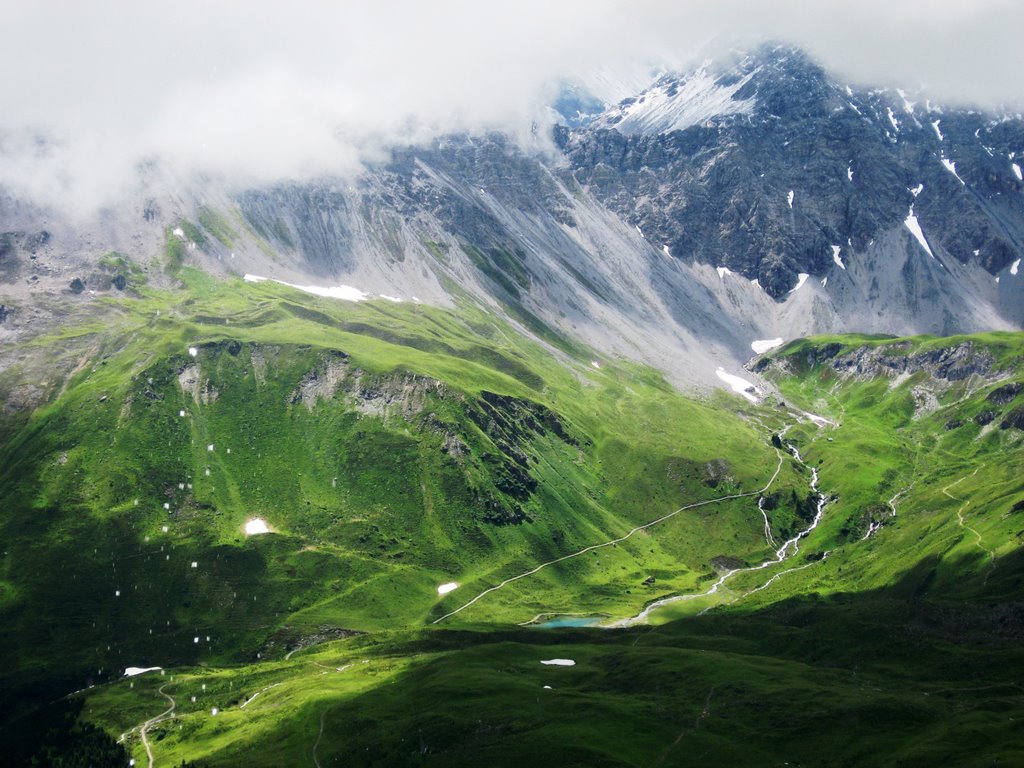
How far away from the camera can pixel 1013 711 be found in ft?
480

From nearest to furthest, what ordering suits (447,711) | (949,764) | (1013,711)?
(949,764)
(1013,711)
(447,711)

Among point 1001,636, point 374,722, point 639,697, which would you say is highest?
point 374,722

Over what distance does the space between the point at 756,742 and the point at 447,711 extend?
184 ft

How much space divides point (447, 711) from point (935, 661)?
9263cm

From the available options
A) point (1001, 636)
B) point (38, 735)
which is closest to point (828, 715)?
point (1001, 636)

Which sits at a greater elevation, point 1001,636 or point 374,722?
point 374,722

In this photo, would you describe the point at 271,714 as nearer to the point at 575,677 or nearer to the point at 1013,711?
the point at 575,677

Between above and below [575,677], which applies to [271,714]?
above

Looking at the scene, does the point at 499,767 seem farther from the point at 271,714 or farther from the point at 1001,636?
the point at 1001,636

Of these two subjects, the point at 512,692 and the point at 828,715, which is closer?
the point at 828,715

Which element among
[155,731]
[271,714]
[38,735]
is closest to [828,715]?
[271,714]

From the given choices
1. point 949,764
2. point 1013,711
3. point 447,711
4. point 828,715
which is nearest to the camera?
point 949,764

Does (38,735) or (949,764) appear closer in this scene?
(949,764)

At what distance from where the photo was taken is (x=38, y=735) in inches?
7662
